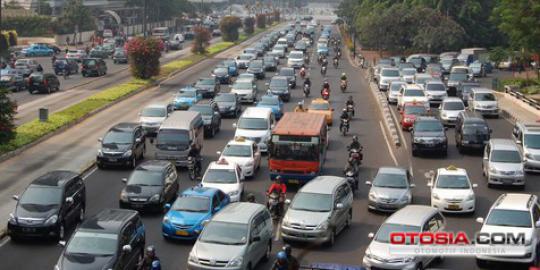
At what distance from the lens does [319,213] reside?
89.4 feet

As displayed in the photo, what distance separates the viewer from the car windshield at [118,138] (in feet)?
127

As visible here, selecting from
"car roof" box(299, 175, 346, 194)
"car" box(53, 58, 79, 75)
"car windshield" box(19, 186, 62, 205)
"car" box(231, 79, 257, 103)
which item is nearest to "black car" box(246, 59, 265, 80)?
"car" box(231, 79, 257, 103)

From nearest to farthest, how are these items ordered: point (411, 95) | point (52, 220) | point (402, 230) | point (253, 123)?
point (402, 230)
point (52, 220)
point (253, 123)
point (411, 95)

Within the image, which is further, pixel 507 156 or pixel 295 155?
pixel 507 156

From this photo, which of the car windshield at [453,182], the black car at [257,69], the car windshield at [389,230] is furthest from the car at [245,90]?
the car windshield at [389,230]

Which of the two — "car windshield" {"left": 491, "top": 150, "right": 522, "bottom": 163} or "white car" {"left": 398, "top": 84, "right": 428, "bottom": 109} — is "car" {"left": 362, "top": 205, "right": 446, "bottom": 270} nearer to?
"car windshield" {"left": 491, "top": 150, "right": 522, "bottom": 163}

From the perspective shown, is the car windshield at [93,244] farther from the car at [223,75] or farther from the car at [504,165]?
the car at [223,75]

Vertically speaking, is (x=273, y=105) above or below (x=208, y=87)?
above

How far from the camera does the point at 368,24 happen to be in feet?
347

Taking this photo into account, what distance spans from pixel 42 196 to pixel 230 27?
98631 millimetres

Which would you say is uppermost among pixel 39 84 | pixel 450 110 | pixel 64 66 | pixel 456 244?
pixel 456 244

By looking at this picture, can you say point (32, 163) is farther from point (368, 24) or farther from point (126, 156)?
point (368, 24)

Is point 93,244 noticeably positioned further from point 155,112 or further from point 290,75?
point 290,75

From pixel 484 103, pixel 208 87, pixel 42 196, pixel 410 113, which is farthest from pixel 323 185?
pixel 208 87
